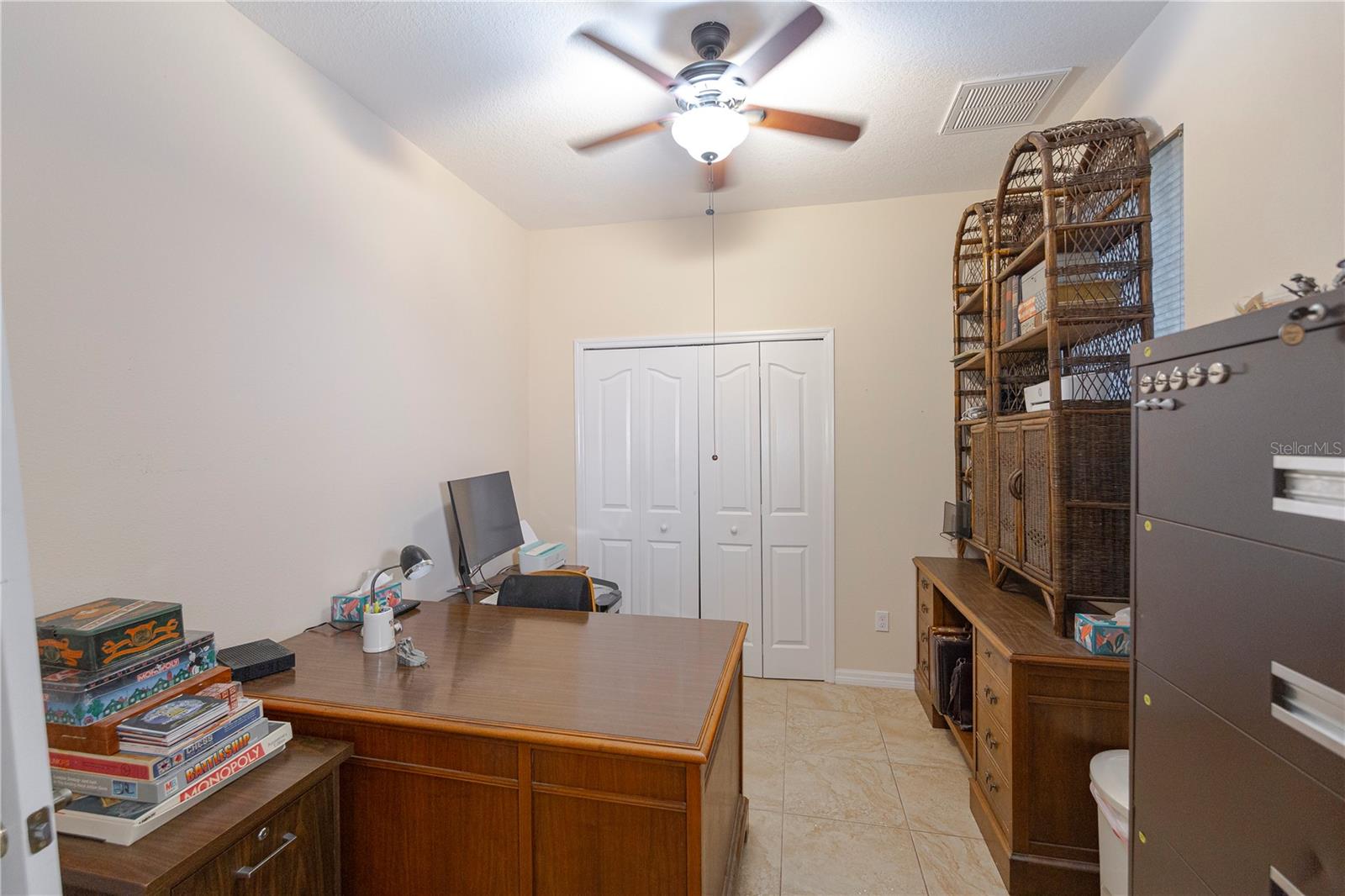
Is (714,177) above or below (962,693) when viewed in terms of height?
above

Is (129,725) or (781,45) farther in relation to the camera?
(781,45)

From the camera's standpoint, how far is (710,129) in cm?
187

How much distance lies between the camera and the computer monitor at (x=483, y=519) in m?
2.59

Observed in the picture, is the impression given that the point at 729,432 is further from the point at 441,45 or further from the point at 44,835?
the point at 44,835

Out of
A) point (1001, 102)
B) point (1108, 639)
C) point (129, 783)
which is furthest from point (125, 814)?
point (1001, 102)

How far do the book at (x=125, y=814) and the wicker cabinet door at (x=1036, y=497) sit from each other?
2422mm

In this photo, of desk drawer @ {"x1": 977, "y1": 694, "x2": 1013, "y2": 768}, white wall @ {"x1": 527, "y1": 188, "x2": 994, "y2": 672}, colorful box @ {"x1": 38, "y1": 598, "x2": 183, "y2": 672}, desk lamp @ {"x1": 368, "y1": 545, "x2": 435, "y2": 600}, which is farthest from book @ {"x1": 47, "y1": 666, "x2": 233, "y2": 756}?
white wall @ {"x1": 527, "y1": 188, "x2": 994, "y2": 672}

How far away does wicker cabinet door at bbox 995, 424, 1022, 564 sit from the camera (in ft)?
7.00

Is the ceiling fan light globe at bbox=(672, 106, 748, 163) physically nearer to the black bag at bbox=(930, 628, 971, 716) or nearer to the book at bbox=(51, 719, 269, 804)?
the book at bbox=(51, 719, 269, 804)

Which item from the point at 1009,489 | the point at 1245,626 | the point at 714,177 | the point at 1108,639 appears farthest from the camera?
the point at 714,177

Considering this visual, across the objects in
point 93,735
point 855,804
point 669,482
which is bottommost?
point 855,804

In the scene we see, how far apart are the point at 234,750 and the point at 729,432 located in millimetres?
2767

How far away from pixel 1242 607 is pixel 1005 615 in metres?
1.35

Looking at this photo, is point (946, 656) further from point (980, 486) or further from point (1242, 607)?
point (1242, 607)
